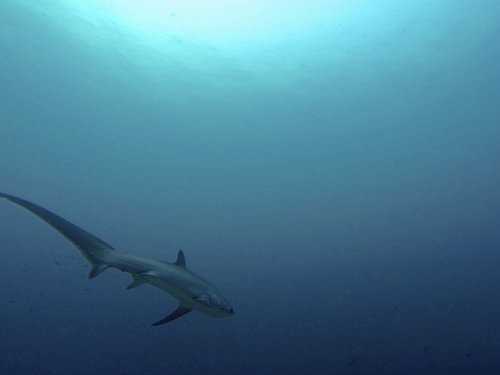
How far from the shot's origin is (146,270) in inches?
128

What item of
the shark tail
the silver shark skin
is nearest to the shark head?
the silver shark skin

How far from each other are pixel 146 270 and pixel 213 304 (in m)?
0.89

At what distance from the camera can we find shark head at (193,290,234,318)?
3.47 m

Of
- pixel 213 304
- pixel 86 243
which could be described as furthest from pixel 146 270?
pixel 213 304

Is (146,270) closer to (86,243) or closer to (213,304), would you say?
(86,243)

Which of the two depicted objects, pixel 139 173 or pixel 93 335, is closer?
pixel 93 335

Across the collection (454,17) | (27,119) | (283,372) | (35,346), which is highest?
(454,17)

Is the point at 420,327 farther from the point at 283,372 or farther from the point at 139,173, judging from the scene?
the point at 139,173

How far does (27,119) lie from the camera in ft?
157

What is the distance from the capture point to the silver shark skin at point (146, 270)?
291 cm

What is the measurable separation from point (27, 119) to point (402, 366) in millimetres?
58158

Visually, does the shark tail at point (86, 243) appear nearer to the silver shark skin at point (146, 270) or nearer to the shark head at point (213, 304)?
the silver shark skin at point (146, 270)

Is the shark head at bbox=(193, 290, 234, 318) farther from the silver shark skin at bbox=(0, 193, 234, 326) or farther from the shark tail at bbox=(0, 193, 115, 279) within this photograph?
the shark tail at bbox=(0, 193, 115, 279)

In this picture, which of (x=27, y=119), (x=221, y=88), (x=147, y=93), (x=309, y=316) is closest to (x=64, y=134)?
(x=27, y=119)
